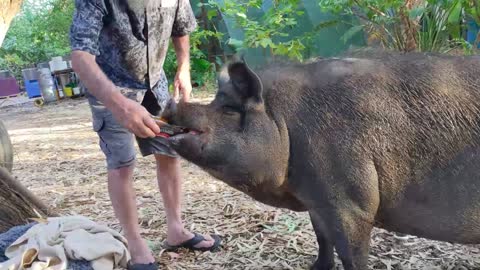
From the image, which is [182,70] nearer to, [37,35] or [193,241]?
[193,241]

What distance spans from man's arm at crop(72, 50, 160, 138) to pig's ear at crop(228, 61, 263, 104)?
37cm

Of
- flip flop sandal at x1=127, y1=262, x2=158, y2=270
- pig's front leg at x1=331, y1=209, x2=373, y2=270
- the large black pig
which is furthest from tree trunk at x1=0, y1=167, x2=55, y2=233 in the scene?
pig's front leg at x1=331, y1=209, x2=373, y2=270

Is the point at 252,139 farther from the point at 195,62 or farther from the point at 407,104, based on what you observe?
the point at 195,62

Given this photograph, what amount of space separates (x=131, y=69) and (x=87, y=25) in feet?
1.43

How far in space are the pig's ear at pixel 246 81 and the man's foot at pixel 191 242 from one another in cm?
142

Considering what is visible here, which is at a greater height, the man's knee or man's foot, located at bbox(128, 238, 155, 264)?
the man's knee

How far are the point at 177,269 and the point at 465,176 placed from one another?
171 centimetres

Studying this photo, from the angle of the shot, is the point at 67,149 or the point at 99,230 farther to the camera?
the point at 67,149

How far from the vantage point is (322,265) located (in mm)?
3170

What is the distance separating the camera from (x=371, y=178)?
2.43 meters

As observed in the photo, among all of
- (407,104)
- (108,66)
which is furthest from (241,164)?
(108,66)

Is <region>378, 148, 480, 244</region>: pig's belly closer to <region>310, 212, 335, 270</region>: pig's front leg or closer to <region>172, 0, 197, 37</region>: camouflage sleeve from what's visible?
<region>310, 212, 335, 270</region>: pig's front leg

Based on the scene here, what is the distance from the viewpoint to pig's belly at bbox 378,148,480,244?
244cm

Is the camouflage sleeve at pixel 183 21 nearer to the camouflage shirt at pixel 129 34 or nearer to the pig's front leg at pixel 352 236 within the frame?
the camouflage shirt at pixel 129 34
